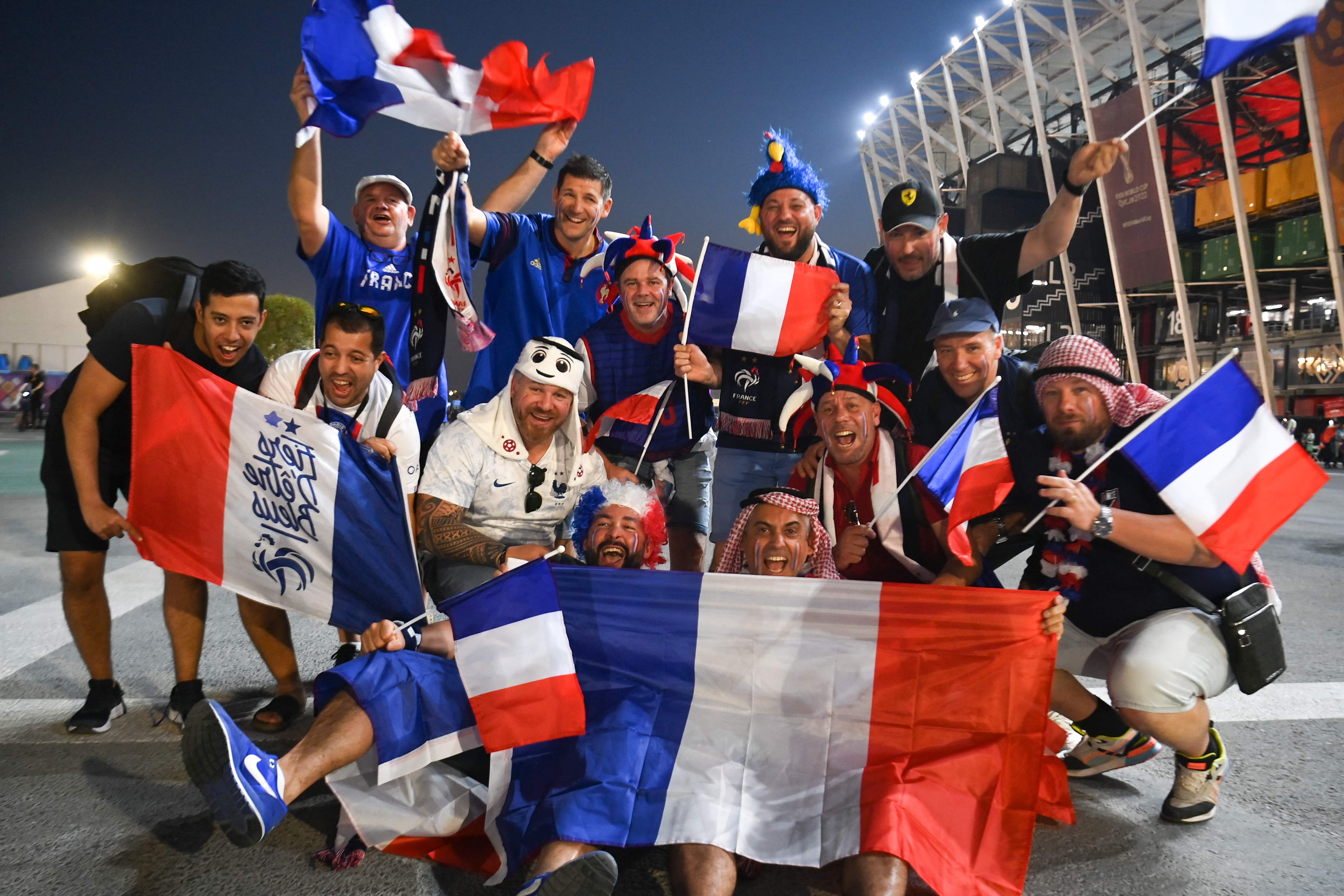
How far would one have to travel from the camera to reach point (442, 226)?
431 centimetres

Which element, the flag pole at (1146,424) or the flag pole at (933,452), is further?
the flag pole at (933,452)

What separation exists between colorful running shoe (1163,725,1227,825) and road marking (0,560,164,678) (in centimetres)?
518

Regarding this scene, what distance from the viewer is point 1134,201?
88.7 ft

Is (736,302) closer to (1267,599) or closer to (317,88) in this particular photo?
(317,88)

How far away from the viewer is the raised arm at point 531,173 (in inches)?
183

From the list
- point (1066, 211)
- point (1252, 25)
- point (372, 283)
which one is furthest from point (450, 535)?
point (1252, 25)

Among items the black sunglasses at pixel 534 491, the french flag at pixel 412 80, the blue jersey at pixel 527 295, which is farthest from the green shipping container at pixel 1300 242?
the black sunglasses at pixel 534 491

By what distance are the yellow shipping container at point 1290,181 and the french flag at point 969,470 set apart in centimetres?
2969

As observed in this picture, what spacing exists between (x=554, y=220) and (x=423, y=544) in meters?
2.09

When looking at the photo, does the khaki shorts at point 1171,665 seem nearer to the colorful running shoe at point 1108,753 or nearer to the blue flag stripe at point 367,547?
the colorful running shoe at point 1108,753

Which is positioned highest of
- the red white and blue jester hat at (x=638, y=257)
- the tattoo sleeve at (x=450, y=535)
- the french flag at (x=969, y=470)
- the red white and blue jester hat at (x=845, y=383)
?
the red white and blue jester hat at (x=638, y=257)

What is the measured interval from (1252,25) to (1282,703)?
3.42 m

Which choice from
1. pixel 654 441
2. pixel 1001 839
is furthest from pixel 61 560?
pixel 1001 839

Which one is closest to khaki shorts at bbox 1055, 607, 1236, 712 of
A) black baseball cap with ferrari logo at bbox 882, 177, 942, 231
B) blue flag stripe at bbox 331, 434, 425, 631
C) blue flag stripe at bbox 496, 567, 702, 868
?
blue flag stripe at bbox 496, 567, 702, 868
